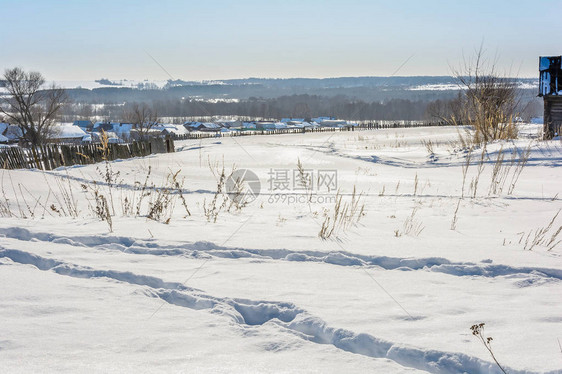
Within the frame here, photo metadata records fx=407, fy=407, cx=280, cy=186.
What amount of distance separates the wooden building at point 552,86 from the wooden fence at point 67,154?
21.4 meters

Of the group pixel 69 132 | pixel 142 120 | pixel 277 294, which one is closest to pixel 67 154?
pixel 277 294

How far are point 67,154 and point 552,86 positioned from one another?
25.2 m

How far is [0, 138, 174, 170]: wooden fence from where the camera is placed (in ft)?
50.9

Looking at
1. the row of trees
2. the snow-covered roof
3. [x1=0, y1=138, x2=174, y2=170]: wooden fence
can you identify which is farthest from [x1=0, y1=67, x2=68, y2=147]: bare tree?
[x1=0, y1=138, x2=174, y2=170]: wooden fence

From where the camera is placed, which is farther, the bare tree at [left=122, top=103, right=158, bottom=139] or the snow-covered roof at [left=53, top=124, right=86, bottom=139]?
the snow-covered roof at [left=53, top=124, right=86, bottom=139]

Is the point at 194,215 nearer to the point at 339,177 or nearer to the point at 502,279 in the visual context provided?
the point at 502,279

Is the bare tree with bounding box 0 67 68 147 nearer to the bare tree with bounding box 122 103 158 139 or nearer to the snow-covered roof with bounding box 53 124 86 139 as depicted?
the bare tree with bounding box 122 103 158 139

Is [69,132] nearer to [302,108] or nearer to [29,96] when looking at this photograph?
[29,96]

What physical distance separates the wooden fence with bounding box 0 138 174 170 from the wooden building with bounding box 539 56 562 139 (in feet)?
70.2

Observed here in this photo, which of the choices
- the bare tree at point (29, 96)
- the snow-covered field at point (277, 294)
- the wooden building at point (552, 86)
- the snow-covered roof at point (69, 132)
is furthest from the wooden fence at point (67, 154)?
the snow-covered roof at point (69, 132)

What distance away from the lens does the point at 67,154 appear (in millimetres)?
17531

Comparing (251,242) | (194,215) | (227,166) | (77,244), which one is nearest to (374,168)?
(227,166)

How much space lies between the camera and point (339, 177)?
1187 cm

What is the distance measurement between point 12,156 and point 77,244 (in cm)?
1432
